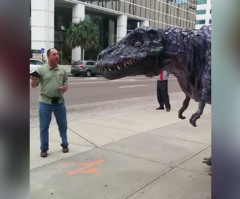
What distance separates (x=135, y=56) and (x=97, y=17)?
Answer: 48340 mm

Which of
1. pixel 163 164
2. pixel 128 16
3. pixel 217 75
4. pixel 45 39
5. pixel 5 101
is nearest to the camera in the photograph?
pixel 5 101

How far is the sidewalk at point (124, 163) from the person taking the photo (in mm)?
3859

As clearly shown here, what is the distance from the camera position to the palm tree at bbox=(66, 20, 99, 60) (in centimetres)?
3766

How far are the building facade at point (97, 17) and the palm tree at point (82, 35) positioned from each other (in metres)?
1.91

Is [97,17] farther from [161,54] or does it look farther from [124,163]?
[161,54]

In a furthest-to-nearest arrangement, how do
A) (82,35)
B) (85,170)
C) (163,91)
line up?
(82,35), (163,91), (85,170)

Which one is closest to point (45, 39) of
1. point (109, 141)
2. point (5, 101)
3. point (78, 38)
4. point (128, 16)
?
point (78, 38)

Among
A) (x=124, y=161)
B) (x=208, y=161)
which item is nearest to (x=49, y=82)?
(x=124, y=161)

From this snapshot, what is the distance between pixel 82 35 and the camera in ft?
123

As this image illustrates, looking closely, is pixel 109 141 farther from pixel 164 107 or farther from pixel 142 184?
pixel 164 107

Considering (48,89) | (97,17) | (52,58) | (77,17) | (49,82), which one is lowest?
(48,89)

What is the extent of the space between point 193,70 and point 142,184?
4.89 feet

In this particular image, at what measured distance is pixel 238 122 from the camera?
55.0 inches

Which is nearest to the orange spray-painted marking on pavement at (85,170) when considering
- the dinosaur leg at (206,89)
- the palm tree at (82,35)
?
the dinosaur leg at (206,89)
